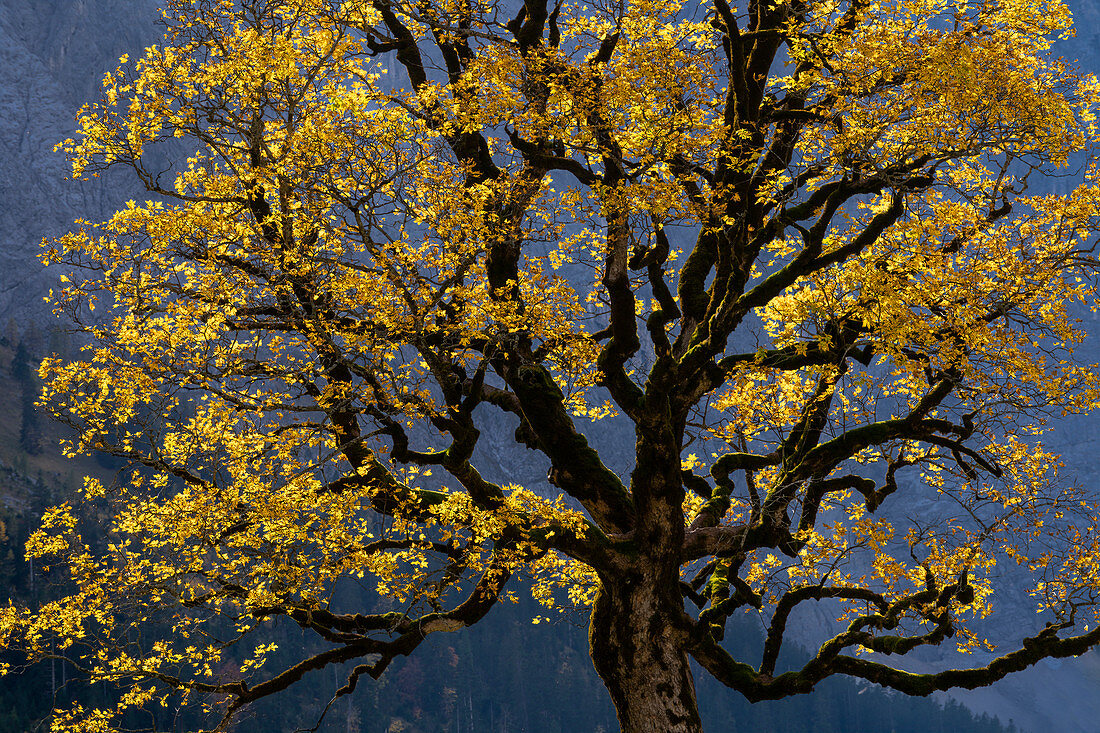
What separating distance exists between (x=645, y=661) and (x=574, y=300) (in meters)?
4.40

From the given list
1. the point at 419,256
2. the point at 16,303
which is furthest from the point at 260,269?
the point at 16,303

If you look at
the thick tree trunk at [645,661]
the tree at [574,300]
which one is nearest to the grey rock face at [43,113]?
the tree at [574,300]

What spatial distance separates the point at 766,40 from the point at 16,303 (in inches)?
4404

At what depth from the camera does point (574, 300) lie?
9273mm

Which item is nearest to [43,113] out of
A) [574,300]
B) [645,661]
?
[574,300]

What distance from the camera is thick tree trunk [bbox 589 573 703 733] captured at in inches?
375

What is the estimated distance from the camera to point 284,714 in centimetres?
5988

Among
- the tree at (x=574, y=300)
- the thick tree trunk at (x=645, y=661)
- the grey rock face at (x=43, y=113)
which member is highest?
the grey rock face at (x=43, y=113)

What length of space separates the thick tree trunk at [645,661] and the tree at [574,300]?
0.12ft

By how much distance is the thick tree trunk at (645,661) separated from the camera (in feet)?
31.2

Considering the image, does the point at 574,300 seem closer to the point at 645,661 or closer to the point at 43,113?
the point at 645,661

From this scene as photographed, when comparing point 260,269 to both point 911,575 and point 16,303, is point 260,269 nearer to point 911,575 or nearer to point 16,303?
point 911,575

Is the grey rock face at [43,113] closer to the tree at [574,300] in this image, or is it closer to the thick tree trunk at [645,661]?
the tree at [574,300]

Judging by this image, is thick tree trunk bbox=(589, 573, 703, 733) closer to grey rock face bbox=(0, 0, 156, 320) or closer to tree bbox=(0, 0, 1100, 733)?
tree bbox=(0, 0, 1100, 733)
